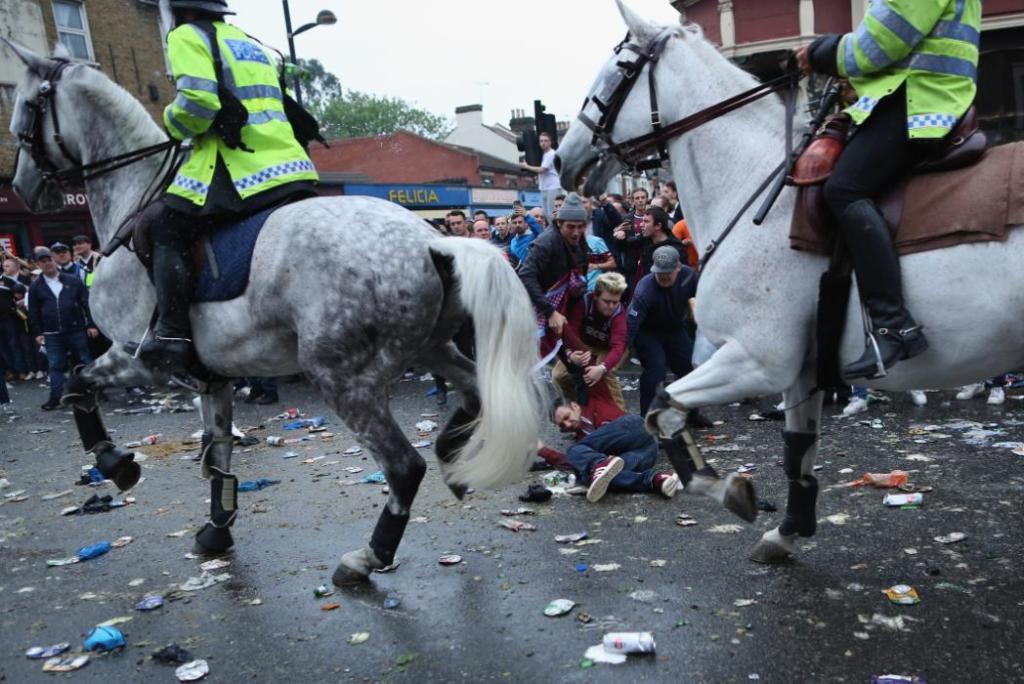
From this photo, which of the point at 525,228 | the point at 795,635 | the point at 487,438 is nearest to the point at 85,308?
the point at 525,228

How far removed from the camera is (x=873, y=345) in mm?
3443

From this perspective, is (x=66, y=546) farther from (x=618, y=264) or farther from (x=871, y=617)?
(x=618, y=264)

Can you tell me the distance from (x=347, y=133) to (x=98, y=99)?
266 ft

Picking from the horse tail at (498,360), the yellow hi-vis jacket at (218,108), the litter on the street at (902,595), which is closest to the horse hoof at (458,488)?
the horse tail at (498,360)

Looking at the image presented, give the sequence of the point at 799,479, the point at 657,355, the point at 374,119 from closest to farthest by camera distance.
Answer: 1. the point at 799,479
2. the point at 657,355
3. the point at 374,119

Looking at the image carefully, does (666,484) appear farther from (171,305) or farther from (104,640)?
(104,640)

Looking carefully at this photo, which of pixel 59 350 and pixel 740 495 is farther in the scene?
pixel 59 350

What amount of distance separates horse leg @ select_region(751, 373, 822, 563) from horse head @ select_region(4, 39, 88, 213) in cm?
461

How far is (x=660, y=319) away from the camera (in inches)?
317

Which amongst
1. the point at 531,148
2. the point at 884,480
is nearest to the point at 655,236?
the point at 531,148

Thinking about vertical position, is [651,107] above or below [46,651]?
above

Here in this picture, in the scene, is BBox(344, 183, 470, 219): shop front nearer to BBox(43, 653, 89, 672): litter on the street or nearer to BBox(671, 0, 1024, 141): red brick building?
BBox(671, 0, 1024, 141): red brick building

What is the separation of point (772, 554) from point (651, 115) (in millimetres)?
2422

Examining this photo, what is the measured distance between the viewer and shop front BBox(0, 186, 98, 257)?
21.1 metres
